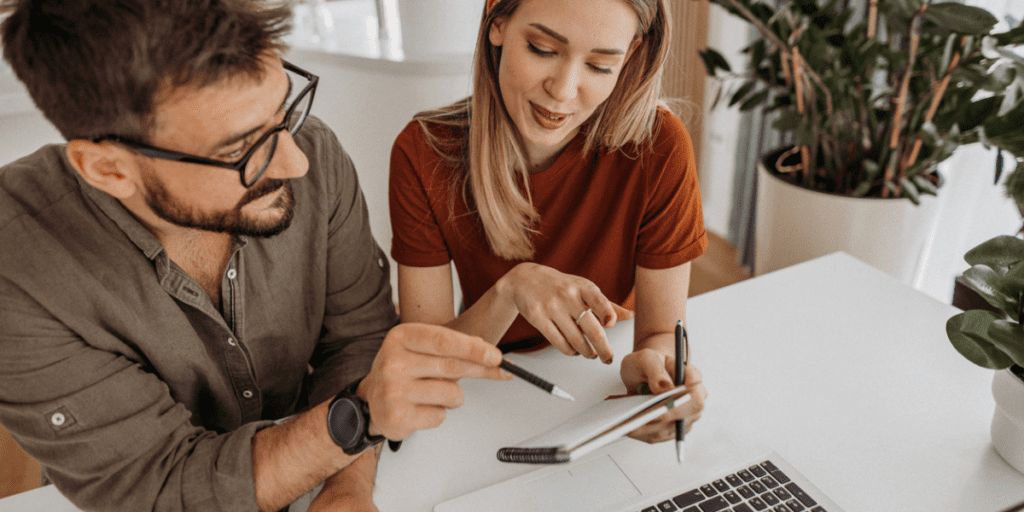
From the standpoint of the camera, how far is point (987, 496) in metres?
0.76

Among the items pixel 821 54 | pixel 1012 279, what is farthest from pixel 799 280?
pixel 821 54

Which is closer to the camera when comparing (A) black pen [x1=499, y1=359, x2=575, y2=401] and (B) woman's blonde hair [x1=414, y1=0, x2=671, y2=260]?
(A) black pen [x1=499, y1=359, x2=575, y2=401]

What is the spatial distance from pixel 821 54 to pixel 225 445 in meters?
1.58

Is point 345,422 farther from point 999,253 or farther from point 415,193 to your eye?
point 999,253

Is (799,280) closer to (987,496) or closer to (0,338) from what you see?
(987,496)

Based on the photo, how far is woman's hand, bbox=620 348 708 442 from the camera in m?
0.81

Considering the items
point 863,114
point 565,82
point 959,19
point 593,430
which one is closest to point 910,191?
point 863,114

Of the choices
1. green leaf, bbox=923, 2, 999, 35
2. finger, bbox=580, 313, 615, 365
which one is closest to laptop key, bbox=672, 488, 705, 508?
finger, bbox=580, 313, 615, 365

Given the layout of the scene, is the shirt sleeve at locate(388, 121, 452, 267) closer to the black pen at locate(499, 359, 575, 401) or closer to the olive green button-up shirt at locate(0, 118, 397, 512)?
the olive green button-up shirt at locate(0, 118, 397, 512)

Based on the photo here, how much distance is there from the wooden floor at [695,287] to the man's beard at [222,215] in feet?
4.44

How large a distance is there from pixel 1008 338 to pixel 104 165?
3.64 ft

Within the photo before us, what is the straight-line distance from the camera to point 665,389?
32.1 inches

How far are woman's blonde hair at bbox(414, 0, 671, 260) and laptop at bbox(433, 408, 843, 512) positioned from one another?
1.57ft

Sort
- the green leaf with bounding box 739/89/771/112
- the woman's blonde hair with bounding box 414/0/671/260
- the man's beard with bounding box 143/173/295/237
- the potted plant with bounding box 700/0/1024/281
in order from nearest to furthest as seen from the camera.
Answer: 1. the man's beard with bounding box 143/173/295/237
2. the woman's blonde hair with bounding box 414/0/671/260
3. the potted plant with bounding box 700/0/1024/281
4. the green leaf with bounding box 739/89/771/112
